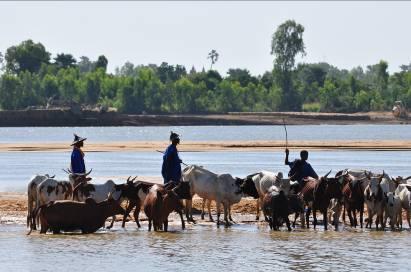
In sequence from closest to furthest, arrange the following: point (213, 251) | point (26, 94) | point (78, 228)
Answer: point (213, 251) < point (78, 228) < point (26, 94)

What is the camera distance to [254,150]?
6028 cm

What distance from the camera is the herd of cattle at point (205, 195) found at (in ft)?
71.1

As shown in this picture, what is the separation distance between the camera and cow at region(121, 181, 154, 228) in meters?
23.0

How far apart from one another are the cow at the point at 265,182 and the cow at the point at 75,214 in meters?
3.59

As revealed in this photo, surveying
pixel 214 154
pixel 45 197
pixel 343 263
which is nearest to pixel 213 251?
pixel 343 263

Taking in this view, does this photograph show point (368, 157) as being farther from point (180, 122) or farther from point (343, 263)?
point (180, 122)

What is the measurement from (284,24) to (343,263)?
161155 mm

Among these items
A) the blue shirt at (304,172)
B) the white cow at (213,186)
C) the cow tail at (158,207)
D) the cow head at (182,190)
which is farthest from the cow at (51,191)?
the blue shirt at (304,172)

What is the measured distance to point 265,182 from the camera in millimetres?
24266

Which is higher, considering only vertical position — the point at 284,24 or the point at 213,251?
the point at 284,24

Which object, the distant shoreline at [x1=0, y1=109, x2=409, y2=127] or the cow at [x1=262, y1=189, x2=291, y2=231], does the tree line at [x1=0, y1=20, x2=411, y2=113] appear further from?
the cow at [x1=262, y1=189, x2=291, y2=231]

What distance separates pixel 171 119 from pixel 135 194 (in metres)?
131

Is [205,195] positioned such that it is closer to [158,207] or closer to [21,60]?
[158,207]

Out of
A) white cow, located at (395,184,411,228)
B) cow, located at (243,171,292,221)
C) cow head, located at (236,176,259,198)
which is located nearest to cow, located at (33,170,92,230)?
cow head, located at (236,176,259,198)
